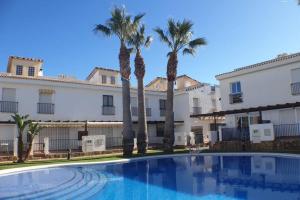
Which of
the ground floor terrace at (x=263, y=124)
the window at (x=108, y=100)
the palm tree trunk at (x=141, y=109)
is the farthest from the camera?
the window at (x=108, y=100)

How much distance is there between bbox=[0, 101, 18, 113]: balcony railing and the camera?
30734 mm

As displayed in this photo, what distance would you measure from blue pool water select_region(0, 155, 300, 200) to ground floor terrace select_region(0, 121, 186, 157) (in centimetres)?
973

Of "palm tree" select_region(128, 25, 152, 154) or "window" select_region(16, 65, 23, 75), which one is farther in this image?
"window" select_region(16, 65, 23, 75)

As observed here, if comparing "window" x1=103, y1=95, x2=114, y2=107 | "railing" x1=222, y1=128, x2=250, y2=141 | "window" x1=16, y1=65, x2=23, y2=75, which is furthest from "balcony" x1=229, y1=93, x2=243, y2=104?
"window" x1=16, y1=65, x2=23, y2=75

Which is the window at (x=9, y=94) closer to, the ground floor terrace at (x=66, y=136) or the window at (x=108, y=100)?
the ground floor terrace at (x=66, y=136)

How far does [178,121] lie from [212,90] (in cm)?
809

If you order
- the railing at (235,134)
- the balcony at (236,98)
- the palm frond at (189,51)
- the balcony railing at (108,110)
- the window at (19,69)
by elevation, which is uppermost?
the window at (19,69)

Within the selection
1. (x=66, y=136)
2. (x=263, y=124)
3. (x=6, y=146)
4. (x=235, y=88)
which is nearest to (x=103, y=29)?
(x=66, y=136)

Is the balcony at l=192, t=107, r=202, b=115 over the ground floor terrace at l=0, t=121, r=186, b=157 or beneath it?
over

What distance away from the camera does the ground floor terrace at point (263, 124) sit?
27.9 meters

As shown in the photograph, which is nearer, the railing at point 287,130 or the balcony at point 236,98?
the railing at point 287,130

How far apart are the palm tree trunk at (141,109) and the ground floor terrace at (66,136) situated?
16.4ft

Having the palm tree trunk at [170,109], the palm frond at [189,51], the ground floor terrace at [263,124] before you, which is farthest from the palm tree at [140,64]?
the ground floor terrace at [263,124]

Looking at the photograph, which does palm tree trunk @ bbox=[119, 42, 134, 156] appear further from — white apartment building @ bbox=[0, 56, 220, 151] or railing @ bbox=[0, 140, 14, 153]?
railing @ bbox=[0, 140, 14, 153]
